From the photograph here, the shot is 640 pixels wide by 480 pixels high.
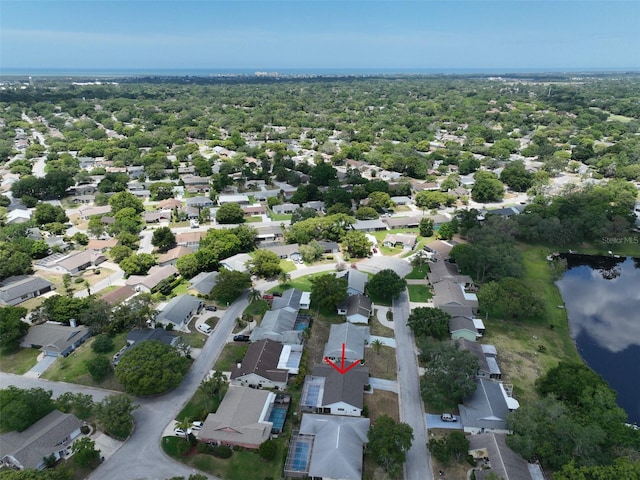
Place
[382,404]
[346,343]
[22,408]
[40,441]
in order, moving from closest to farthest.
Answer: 1. [40,441]
2. [22,408]
3. [382,404]
4. [346,343]

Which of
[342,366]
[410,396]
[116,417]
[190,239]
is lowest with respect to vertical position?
[410,396]

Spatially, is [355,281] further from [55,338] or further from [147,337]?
[55,338]

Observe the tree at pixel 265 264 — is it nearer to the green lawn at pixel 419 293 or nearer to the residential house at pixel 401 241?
the green lawn at pixel 419 293

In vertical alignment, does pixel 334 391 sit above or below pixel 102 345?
above

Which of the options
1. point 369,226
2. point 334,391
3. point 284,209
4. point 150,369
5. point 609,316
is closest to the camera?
point 334,391

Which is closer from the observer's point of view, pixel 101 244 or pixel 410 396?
pixel 410 396

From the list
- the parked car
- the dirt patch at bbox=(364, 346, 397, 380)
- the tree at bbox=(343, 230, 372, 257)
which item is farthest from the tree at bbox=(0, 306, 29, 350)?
the tree at bbox=(343, 230, 372, 257)

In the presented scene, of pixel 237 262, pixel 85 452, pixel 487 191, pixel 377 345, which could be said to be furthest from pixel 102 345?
pixel 487 191
